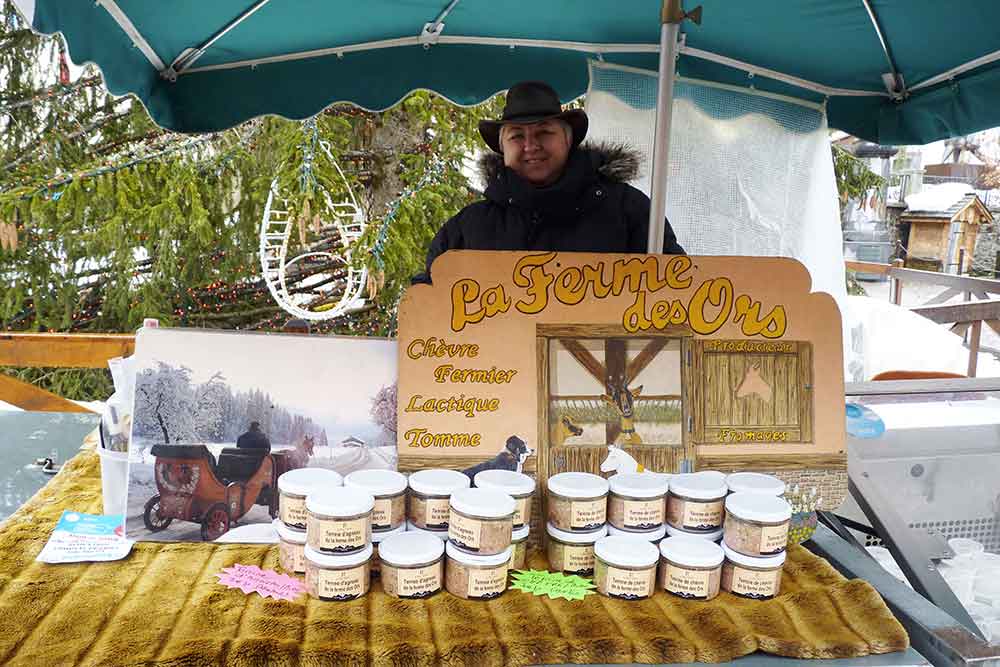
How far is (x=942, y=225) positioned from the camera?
31.4ft

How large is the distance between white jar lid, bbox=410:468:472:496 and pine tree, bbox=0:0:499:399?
3.59 m

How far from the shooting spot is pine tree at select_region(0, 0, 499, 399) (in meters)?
4.71

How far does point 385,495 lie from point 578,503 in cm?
24

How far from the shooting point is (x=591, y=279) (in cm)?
98

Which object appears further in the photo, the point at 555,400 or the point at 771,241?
the point at 771,241

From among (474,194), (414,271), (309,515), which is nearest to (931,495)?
(309,515)

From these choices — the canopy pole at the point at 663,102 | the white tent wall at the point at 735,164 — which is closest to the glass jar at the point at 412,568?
the canopy pole at the point at 663,102

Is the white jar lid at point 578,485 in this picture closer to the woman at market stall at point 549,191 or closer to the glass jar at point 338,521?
the glass jar at point 338,521

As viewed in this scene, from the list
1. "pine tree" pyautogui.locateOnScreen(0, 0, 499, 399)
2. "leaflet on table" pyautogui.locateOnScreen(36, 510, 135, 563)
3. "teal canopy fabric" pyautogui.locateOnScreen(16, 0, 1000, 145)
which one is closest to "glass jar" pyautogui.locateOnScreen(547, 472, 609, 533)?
"leaflet on table" pyautogui.locateOnScreen(36, 510, 135, 563)

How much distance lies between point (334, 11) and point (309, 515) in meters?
1.70

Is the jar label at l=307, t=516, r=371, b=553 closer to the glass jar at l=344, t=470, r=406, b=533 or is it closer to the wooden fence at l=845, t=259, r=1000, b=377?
the glass jar at l=344, t=470, r=406, b=533

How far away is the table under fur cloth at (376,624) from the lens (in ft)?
2.32

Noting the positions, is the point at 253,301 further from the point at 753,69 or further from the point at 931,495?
the point at 931,495

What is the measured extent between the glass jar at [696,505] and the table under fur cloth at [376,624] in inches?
3.6
